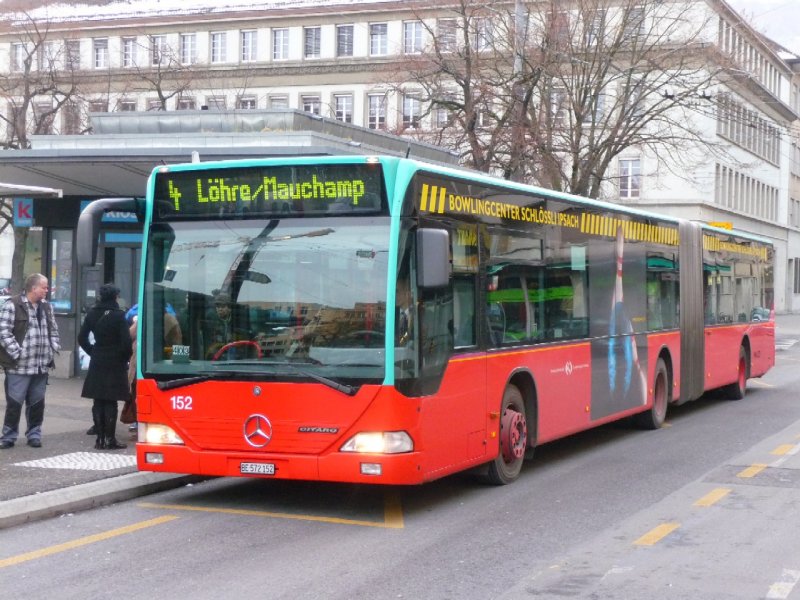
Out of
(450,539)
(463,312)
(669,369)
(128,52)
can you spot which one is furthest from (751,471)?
(128,52)

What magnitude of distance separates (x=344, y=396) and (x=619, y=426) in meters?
8.40

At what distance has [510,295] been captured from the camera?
11219 millimetres

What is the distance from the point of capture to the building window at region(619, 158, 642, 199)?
60.8 m

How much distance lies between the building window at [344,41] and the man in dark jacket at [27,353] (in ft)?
193

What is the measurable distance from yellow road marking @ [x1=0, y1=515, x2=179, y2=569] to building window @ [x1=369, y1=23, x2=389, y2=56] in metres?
60.6

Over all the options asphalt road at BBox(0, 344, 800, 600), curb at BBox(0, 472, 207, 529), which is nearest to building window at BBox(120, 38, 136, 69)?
curb at BBox(0, 472, 207, 529)

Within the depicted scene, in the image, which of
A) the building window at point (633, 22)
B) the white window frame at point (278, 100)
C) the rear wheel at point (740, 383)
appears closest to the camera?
the rear wheel at point (740, 383)

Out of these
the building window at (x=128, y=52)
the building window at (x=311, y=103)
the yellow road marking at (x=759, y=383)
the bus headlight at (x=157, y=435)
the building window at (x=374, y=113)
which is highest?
the building window at (x=128, y=52)

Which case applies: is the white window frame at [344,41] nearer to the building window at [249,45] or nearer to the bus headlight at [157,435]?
the building window at [249,45]

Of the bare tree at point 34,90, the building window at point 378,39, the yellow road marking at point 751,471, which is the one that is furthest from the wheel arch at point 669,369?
the building window at point 378,39

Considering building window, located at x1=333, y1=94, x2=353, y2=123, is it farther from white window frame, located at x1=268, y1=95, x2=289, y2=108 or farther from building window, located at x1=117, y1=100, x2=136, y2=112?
building window, located at x1=117, y1=100, x2=136, y2=112

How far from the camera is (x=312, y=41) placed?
7031 centimetres

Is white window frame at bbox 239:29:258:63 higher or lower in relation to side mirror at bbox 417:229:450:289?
higher

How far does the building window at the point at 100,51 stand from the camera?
2500 inches
